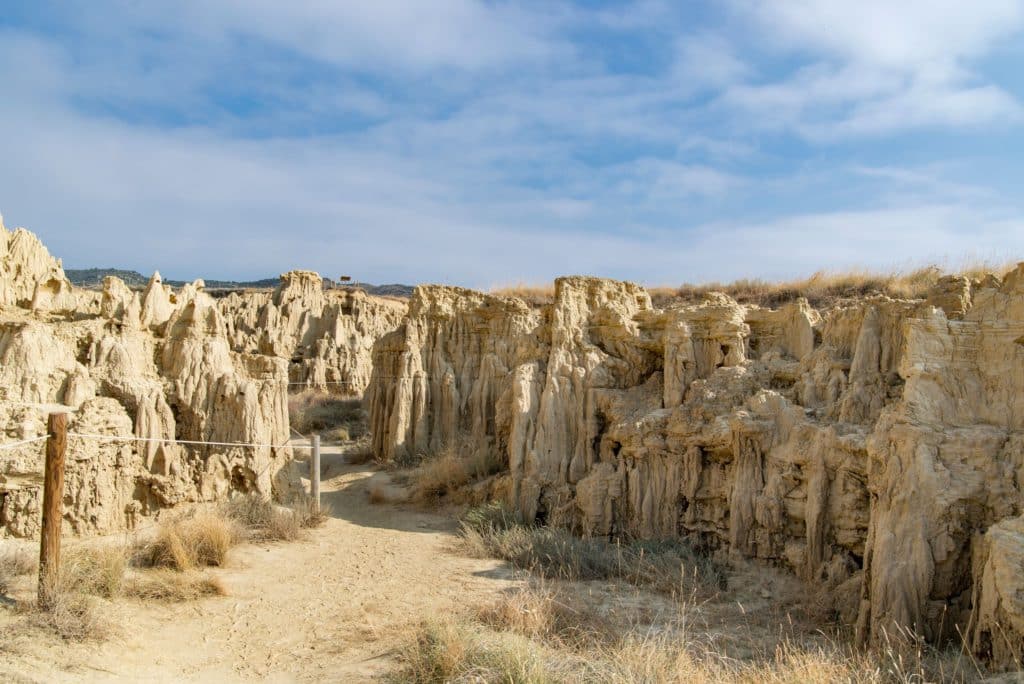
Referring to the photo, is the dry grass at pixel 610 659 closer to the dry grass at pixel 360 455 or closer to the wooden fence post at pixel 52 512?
the wooden fence post at pixel 52 512

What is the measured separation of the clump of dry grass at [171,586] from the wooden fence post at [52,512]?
3.37ft

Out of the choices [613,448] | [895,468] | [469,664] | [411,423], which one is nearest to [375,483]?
[411,423]

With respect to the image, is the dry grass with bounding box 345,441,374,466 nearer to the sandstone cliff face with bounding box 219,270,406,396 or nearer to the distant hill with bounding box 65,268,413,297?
the sandstone cliff face with bounding box 219,270,406,396

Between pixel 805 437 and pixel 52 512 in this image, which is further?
pixel 805 437

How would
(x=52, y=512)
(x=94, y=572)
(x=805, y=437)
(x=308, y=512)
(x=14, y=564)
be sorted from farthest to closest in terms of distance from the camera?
(x=308, y=512) → (x=805, y=437) → (x=14, y=564) → (x=94, y=572) → (x=52, y=512)

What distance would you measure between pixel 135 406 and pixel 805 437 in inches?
368

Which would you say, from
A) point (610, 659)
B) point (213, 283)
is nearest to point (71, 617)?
point (610, 659)

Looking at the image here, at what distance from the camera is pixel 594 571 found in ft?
29.8

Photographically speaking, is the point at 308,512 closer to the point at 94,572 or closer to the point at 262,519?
the point at 262,519

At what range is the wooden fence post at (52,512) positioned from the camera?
23.4 feet

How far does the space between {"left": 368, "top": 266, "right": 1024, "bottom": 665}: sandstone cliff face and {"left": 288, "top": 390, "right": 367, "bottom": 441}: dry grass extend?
7.92m

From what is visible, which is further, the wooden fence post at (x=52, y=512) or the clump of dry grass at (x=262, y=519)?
the clump of dry grass at (x=262, y=519)

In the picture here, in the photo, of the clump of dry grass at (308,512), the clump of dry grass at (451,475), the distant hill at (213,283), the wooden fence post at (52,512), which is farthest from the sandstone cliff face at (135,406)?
the distant hill at (213,283)

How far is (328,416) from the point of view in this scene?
2539 cm
